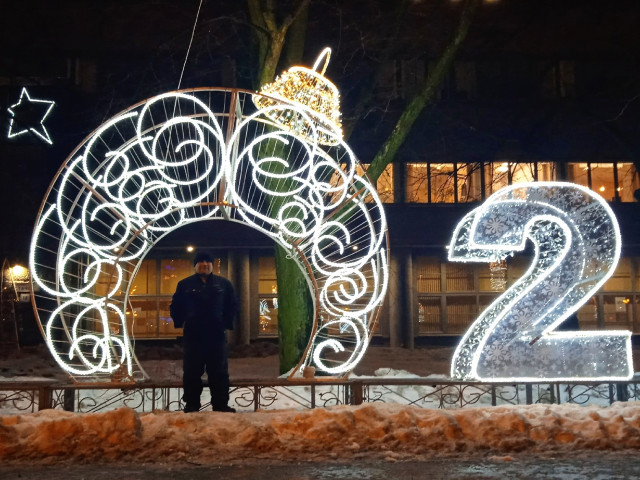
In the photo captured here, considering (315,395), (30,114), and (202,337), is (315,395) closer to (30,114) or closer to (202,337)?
(202,337)

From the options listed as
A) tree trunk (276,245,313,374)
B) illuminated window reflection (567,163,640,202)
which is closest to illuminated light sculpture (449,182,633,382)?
tree trunk (276,245,313,374)

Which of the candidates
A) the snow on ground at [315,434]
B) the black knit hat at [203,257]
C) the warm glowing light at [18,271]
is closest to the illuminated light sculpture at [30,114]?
the warm glowing light at [18,271]

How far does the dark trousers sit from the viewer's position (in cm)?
720

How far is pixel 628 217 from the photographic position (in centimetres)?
1750

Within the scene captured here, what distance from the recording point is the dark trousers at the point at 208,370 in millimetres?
7195

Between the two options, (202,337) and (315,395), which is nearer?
(202,337)

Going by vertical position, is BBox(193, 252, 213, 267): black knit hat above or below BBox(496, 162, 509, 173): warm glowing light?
below

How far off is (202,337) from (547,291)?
404cm

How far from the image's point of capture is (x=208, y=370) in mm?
7324

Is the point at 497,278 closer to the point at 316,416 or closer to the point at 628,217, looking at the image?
the point at 628,217

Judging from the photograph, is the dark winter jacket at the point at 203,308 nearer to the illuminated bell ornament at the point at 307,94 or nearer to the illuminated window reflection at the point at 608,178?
the illuminated bell ornament at the point at 307,94

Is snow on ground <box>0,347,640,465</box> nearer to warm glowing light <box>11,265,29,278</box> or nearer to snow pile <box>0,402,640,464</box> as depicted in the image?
snow pile <box>0,402,640,464</box>

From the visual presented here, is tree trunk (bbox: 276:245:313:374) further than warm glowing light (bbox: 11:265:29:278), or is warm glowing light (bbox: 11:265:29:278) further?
warm glowing light (bbox: 11:265:29:278)

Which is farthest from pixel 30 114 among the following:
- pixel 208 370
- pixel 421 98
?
pixel 208 370
